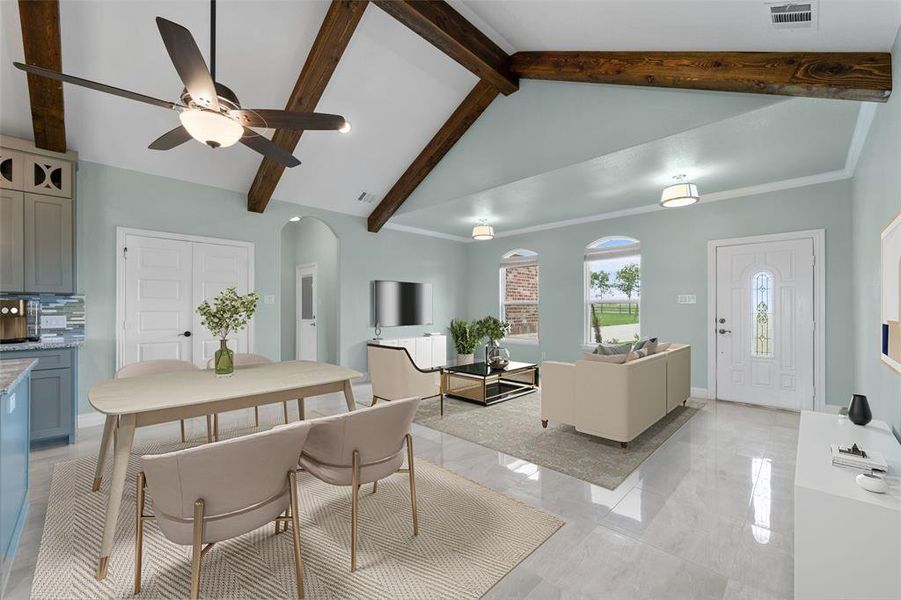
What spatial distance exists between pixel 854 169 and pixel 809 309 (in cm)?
152

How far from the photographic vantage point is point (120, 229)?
4164 millimetres

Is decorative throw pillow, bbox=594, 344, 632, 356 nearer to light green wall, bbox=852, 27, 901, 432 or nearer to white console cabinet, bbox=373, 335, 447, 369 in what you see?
light green wall, bbox=852, 27, 901, 432

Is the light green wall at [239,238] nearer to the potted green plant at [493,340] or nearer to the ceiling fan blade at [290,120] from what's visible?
the potted green plant at [493,340]

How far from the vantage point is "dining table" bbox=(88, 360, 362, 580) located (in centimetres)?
183

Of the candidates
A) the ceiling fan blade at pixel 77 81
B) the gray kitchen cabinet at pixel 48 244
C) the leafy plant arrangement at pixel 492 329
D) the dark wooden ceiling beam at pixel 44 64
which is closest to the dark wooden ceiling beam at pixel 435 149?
the leafy plant arrangement at pixel 492 329

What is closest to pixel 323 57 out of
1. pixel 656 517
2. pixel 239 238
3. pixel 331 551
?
pixel 239 238

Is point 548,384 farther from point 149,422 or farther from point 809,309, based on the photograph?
point 809,309

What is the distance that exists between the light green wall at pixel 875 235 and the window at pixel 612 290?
2368mm

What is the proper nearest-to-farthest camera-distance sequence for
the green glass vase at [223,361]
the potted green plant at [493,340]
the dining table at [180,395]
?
the dining table at [180,395], the green glass vase at [223,361], the potted green plant at [493,340]

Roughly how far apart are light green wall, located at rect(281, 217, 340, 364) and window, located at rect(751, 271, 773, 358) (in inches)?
225

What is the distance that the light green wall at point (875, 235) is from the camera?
2.07m

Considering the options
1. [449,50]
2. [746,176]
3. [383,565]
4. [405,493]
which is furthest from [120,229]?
[746,176]

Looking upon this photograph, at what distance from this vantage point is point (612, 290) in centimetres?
613

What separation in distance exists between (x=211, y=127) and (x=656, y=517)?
11.1 ft
